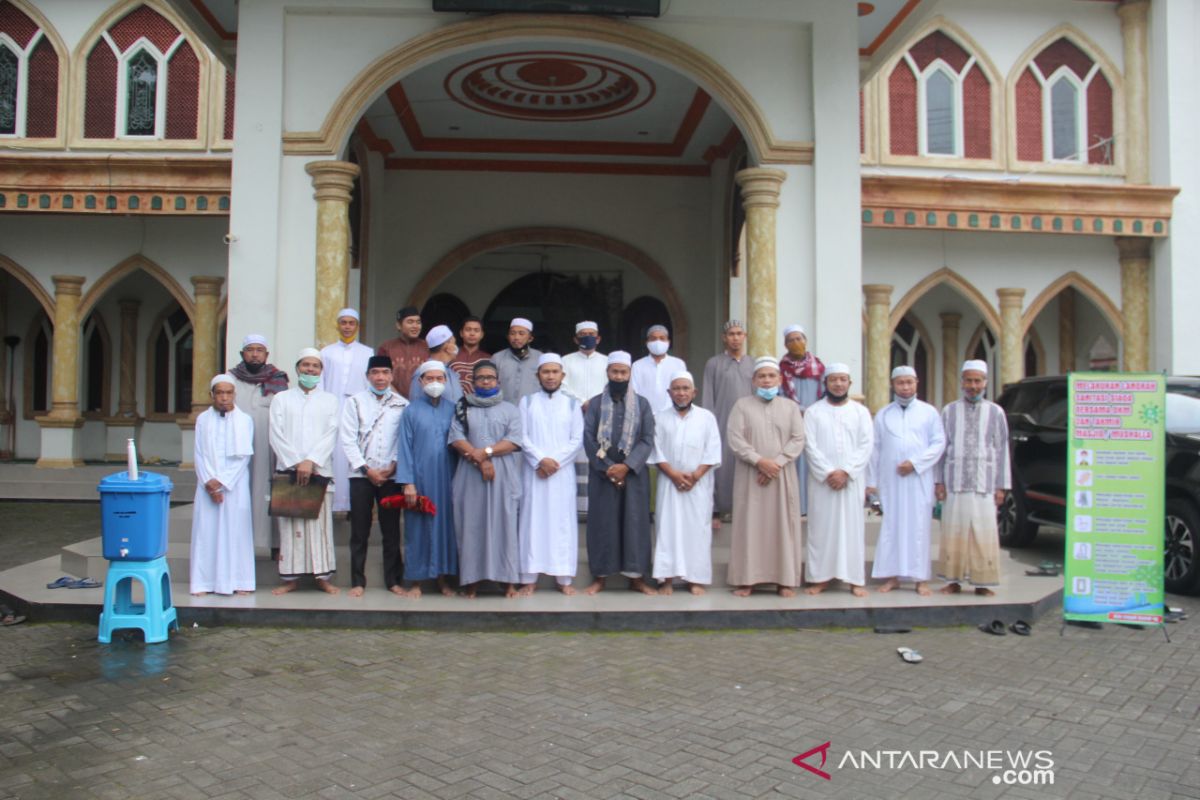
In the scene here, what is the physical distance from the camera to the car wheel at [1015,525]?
980 cm

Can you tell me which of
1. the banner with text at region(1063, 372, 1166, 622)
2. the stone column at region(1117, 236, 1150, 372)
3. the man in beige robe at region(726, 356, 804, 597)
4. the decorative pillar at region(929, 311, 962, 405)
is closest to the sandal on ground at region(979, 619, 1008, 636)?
the banner with text at region(1063, 372, 1166, 622)

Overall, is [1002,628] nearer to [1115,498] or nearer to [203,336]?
[1115,498]

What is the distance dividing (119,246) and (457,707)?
1322 cm

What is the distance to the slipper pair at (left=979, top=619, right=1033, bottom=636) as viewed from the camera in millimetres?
6375

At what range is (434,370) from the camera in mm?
6863

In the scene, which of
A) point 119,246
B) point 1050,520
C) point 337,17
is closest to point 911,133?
point 1050,520

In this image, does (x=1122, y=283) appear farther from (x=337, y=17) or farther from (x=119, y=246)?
(x=119, y=246)

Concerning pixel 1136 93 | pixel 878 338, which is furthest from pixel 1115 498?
pixel 1136 93

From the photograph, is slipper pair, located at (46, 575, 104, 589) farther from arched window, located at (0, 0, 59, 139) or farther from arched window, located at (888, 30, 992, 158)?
arched window, located at (888, 30, 992, 158)

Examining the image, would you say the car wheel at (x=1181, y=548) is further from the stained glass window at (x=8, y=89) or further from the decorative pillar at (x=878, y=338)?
the stained glass window at (x=8, y=89)

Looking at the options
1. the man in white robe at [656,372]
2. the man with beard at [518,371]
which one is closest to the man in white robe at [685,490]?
the man in white robe at [656,372]

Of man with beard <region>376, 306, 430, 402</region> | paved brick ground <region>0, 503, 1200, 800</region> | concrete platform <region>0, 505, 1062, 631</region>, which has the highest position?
man with beard <region>376, 306, 430, 402</region>

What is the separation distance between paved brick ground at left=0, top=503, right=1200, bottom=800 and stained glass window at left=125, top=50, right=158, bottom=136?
11288 millimetres

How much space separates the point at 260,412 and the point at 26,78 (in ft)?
38.4
